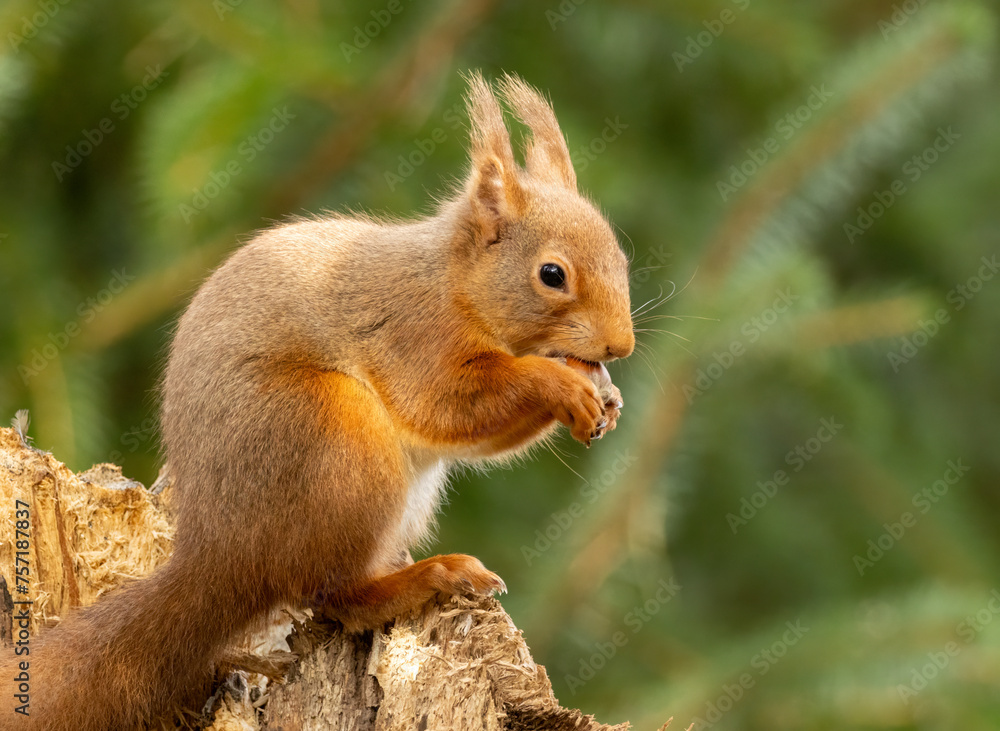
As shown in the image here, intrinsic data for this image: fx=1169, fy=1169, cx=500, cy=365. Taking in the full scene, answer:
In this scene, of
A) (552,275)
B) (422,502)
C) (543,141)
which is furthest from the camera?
(543,141)

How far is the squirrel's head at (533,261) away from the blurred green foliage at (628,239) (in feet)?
0.73

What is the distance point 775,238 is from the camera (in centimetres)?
289

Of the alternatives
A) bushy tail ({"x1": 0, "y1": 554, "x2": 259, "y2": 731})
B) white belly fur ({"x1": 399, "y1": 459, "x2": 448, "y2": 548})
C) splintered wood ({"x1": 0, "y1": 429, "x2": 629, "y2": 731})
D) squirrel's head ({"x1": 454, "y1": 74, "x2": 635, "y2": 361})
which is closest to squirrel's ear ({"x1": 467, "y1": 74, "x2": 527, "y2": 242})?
squirrel's head ({"x1": 454, "y1": 74, "x2": 635, "y2": 361})

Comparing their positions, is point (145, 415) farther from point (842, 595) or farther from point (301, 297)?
point (842, 595)

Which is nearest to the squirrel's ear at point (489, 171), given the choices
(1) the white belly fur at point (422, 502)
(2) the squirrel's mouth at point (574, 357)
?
(2) the squirrel's mouth at point (574, 357)

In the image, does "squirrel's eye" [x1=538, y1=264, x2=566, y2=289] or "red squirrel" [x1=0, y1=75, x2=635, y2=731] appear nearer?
"red squirrel" [x1=0, y1=75, x2=635, y2=731]

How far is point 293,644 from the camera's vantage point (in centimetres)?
213

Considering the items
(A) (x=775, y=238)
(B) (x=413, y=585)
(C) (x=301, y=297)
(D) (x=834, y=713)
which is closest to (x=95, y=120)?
(C) (x=301, y=297)

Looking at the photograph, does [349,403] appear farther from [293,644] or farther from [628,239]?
[628,239]

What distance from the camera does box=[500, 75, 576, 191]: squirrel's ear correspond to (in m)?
2.67

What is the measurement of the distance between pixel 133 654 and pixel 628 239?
156cm

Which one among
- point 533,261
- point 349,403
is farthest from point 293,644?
point 533,261

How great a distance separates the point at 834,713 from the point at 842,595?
1155mm

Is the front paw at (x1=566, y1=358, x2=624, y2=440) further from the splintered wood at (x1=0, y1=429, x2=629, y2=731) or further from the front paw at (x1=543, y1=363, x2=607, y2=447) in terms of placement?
the splintered wood at (x1=0, y1=429, x2=629, y2=731)
